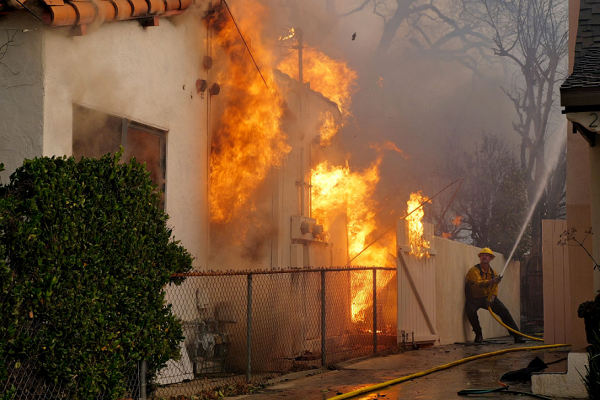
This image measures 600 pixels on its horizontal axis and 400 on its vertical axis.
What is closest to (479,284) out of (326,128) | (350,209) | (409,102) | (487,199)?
(350,209)

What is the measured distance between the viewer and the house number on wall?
6859 millimetres

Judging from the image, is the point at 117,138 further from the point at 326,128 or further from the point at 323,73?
the point at 323,73

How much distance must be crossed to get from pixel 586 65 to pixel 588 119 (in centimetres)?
120

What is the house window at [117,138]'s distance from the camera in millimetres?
8492

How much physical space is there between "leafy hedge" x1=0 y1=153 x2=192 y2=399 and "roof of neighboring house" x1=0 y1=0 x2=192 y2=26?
67.7 inches

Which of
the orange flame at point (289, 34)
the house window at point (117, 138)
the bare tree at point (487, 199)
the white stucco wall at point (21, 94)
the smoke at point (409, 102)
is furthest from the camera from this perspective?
the smoke at point (409, 102)

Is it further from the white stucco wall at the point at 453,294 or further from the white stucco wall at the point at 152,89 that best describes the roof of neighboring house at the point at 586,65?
the white stucco wall at the point at 453,294

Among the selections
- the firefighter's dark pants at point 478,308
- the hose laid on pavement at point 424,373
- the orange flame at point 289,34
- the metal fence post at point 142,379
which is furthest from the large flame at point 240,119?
the firefighter's dark pants at point 478,308

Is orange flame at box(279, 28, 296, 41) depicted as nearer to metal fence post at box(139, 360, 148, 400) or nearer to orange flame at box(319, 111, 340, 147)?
orange flame at box(319, 111, 340, 147)

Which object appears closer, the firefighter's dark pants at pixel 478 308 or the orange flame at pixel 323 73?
the firefighter's dark pants at pixel 478 308

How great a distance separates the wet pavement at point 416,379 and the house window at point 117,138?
3.11 meters

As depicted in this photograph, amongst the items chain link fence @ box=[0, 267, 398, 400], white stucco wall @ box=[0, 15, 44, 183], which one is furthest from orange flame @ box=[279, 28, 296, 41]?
white stucco wall @ box=[0, 15, 44, 183]

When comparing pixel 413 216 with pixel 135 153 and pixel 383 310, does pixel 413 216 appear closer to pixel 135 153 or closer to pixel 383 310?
pixel 383 310

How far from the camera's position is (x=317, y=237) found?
45.6 ft
